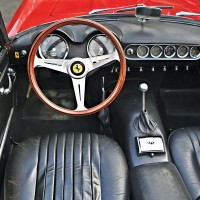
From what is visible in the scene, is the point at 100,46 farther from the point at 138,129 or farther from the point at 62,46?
the point at 138,129

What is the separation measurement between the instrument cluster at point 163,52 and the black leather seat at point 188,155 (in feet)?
1.51

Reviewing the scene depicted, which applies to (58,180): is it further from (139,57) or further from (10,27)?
(10,27)

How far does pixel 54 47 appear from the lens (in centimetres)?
194

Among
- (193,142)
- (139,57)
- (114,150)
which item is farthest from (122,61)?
(193,142)

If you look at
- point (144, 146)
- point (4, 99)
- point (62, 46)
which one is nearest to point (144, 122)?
point (144, 146)

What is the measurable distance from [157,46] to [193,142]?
605 mm

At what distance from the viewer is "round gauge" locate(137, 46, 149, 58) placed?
210cm

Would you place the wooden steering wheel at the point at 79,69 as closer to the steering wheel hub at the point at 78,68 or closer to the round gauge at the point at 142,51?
the steering wheel hub at the point at 78,68

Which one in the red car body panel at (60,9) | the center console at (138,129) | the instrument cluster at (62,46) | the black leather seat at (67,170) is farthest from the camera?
the red car body panel at (60,9)

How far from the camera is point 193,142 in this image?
193cm

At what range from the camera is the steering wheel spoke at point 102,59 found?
186 cm

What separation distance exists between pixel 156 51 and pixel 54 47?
63 centimetres

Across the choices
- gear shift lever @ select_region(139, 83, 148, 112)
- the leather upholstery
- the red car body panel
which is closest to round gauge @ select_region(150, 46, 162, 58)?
gear shift lever @ select_region(139, 83, 148, 112)

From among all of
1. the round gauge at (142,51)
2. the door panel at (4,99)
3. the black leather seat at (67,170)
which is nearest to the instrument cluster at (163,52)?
the round gauge at (142,51)
